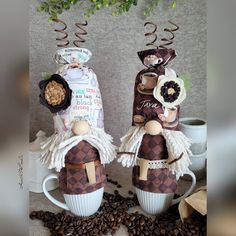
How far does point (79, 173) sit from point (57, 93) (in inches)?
7.6

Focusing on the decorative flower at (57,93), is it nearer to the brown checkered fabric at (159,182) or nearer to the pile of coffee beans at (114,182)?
the brown checkered fabric at (159,182)

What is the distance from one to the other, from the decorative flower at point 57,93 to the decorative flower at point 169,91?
0.65 ft

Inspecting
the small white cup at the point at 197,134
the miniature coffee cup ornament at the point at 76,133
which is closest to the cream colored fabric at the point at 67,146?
the miniature coffee cup ornament at the point at 76,133

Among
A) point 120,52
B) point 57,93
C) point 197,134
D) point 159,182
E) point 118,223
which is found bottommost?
point 118,223

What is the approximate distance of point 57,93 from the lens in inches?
23.3

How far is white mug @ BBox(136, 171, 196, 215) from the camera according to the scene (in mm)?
653

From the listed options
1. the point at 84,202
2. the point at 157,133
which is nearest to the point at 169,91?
the point at 157,133

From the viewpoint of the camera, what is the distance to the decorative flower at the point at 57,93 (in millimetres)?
591

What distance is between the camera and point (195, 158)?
76 cm

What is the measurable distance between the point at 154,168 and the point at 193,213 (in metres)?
0.14

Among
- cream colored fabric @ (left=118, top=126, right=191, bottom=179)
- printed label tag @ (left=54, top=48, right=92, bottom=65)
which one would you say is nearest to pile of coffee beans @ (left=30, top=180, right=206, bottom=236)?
cream colored fabric @ (left=118, top=126, right=191, bottom=179)

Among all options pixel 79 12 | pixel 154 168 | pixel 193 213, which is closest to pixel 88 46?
pixel 79 12

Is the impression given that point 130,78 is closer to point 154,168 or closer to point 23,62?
point 154,168

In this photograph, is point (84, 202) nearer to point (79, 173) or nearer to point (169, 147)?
point (79, 173)
